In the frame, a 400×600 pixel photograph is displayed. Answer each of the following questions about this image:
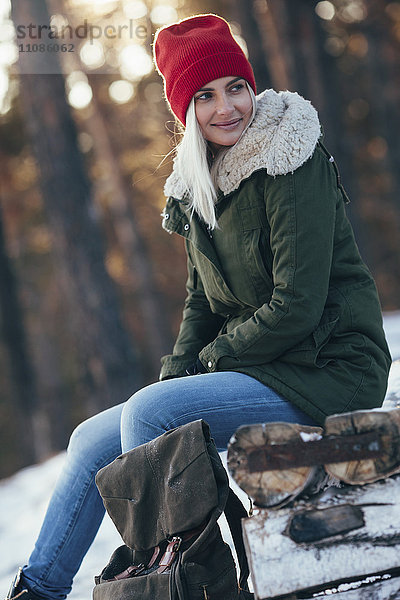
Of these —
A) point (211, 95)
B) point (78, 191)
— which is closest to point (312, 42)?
point (78, 191)

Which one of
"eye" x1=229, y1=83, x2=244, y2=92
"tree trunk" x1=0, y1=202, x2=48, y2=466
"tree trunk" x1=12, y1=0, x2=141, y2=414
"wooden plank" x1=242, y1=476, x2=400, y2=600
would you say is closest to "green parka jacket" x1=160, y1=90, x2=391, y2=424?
"eye" x1=229, y1=83, x2=244, y2=92

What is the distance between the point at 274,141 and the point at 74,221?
5018 mm

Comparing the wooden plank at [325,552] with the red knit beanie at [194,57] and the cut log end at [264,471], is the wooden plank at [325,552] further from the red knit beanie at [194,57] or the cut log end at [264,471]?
the red knit beanie at [194,57]

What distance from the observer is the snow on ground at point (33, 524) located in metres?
3.25

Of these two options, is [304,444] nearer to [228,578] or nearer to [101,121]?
[228,578]

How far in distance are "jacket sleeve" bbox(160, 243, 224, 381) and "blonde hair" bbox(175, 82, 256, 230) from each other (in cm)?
29

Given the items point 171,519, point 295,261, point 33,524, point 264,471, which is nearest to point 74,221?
point 33,524

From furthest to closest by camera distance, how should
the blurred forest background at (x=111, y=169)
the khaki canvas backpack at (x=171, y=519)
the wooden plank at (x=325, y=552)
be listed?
1. the blurred forest background at (x=111, y=169)
2. the khaki canvas backpack at (x=171, y=519)
3. the wooden plank at (x=325, y=552)

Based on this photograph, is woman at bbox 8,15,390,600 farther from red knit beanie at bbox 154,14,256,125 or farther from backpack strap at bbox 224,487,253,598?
backpack strap at bbox 224,487,253,598

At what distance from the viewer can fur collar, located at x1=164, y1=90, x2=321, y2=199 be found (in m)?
2.29

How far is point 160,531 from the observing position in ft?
6.83

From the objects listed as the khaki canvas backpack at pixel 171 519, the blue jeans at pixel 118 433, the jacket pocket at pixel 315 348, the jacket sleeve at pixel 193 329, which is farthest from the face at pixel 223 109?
the khaki canvas backpack at pixel 171 519

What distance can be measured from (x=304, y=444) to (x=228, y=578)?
19.6 inches

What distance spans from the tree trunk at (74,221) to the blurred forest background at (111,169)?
0.01 metres
